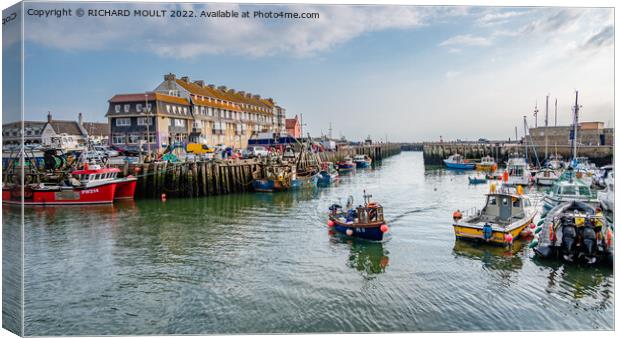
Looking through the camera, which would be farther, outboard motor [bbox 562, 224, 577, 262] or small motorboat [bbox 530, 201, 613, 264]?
outboard motor [bbox 562, 224, 577, 262]

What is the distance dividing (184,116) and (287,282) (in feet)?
83.0

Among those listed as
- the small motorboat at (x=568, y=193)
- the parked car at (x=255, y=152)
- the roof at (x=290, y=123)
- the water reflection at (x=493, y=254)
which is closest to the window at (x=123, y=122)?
the parked car at (x=255, y=152)

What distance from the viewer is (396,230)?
16578 millimetres

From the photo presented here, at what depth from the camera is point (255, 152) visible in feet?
125

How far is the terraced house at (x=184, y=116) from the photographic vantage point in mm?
30766

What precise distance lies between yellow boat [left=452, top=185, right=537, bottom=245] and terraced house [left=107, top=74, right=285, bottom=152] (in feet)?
58.3

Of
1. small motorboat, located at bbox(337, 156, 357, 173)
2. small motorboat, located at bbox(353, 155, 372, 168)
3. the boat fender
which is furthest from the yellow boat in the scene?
small motorboat, located at bbox(353, 155, 372, 168)

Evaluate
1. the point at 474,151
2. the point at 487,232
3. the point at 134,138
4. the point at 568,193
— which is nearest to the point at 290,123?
the point at 474,151

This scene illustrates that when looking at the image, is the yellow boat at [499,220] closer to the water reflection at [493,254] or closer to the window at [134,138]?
the water reflection at [493,254]

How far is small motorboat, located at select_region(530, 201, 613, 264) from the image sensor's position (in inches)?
445

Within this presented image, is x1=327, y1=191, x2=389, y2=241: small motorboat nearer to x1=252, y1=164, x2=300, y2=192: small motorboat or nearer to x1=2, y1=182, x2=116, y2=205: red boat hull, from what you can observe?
x1=252, y1=164, x2=300, y2=192: small motorboat

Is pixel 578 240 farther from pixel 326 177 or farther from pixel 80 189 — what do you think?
pixel 326 177

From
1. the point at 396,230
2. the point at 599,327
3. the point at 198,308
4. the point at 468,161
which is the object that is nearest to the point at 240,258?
the point at 198,308

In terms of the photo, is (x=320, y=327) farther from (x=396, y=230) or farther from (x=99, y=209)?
(x=99, y=209)
